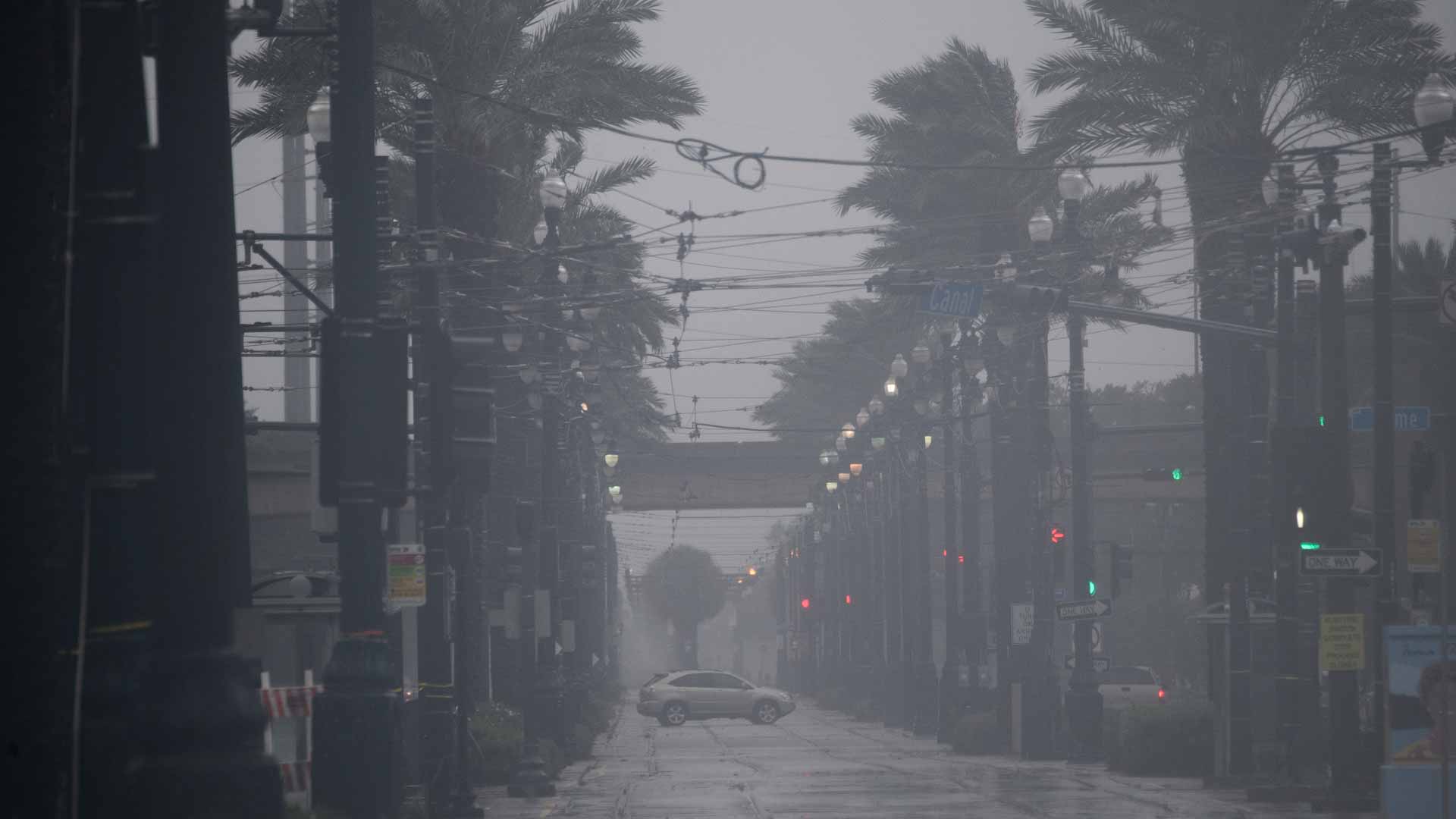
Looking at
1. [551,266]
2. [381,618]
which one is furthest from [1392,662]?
[551,266]

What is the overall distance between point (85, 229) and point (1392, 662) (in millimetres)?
14364

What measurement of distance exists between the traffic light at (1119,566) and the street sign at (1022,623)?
210 cm

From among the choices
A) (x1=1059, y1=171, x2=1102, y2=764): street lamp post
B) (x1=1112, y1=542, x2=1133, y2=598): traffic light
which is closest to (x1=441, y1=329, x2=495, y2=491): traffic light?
(x1=1059, y1=171, x2=1102, y2=764): street lamp post

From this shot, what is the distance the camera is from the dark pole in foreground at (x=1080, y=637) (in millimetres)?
35719

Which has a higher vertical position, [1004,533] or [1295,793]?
[1004,533]

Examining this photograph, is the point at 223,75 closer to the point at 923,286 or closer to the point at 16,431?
the point at 16,431

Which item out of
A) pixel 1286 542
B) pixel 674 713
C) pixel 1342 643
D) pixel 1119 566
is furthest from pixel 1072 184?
pixel 674 713

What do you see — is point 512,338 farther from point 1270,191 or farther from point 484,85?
point 1270,191

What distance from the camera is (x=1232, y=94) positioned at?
31.7m

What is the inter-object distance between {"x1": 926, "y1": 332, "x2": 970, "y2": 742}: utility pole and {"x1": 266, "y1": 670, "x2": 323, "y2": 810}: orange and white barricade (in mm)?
21294

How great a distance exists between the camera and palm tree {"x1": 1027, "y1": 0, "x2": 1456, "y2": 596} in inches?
1214

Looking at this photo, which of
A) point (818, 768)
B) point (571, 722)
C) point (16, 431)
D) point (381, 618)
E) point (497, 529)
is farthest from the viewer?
point (497, 529)

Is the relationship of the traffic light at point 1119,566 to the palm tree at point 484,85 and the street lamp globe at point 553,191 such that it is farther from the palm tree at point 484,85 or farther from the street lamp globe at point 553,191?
the street lamp globe at point 553,191

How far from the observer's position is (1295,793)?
25.1 meters
